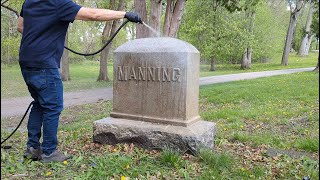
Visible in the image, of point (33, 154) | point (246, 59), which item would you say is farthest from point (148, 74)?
point (246, 59)

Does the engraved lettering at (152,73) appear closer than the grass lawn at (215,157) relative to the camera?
No

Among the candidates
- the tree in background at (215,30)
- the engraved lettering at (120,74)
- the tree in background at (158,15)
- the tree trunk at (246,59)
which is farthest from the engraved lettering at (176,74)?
the tree trunk at (246,59)

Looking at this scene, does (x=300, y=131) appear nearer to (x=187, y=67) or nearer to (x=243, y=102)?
(x=187, y=67)

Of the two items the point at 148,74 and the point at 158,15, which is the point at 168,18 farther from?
the point at 148,74

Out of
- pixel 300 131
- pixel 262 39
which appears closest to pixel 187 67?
pixel 300 131

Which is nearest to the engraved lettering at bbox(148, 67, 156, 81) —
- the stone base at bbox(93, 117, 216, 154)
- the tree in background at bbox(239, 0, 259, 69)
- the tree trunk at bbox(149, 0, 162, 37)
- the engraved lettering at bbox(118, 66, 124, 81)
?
the engraved lettering at bbox(118, 66, 124, 81)

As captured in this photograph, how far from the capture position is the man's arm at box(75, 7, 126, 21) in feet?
12.3

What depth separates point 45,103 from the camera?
3848 millimetres

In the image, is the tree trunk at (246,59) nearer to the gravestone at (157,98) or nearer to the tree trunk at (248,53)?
the tree trunk at (248,53)

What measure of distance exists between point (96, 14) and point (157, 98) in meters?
1.41

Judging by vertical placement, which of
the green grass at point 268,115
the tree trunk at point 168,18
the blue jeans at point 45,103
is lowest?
the green grass at point 268,115

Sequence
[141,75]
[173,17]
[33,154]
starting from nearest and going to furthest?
[33,154] → [141,75] → [173,17]

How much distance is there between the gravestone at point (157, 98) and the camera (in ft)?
14.6

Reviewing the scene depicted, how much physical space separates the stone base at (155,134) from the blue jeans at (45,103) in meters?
0.89
